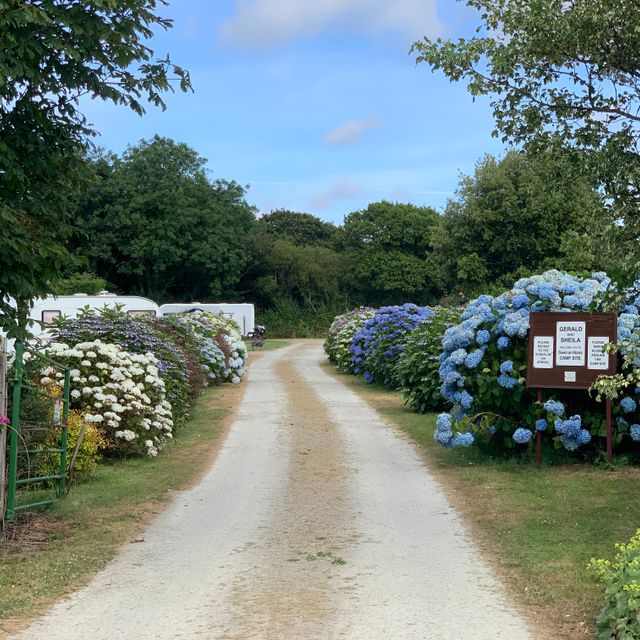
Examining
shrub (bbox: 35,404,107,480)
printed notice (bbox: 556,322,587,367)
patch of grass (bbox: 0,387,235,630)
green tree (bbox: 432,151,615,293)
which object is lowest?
patch of grass (bbox: 0,387,235,630)

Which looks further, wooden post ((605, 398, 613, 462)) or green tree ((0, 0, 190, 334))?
wooden post ((605, 398, 613, 462))

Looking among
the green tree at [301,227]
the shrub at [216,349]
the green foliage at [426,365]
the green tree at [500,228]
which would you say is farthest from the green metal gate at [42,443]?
the green tree at [301,227]

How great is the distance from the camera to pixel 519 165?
2784 cm

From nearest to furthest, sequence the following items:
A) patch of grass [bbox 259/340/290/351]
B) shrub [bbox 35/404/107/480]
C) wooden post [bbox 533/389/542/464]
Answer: shrub [bbox 35/404/107/480], wooden post [bbox 533/389/542/464], patch of grass [bbox 259/340/290/351]

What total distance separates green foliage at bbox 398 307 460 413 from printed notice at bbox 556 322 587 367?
4393mm

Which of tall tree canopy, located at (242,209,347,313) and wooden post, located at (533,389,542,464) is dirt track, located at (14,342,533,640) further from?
tall tree canopy, located at (242,209,347,313)

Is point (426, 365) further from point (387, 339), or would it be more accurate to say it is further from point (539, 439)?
point (387, 339)

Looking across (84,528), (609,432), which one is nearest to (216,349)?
(609,432)

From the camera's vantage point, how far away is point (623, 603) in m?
4.12

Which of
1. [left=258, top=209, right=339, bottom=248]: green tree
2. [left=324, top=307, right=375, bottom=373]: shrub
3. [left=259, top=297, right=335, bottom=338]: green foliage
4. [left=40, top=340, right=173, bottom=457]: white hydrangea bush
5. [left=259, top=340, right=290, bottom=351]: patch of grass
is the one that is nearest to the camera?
[left=40, top=340, right=173, bottom=457]: white hydrangea bush

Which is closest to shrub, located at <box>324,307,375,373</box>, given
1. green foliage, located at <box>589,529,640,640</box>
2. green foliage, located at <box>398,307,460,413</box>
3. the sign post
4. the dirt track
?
green foliage, located at <box>398,307,460,413</box>

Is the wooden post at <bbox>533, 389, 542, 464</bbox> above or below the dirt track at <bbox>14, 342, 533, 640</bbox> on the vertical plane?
above

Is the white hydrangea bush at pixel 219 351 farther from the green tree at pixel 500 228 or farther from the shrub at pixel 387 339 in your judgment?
the green tree at pixel 500 228

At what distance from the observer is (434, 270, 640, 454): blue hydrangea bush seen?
31.9 ft
